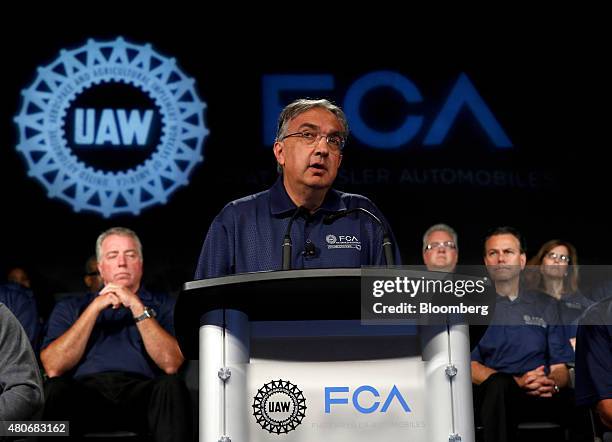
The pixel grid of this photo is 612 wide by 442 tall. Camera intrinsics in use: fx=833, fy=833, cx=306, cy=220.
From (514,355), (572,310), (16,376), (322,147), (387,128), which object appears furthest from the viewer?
(387,128)

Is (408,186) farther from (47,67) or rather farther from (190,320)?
(190,320)

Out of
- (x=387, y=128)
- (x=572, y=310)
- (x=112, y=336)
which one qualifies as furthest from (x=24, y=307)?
(x=387, y=128)

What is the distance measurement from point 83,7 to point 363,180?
2139 millimetres

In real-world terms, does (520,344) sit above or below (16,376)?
above

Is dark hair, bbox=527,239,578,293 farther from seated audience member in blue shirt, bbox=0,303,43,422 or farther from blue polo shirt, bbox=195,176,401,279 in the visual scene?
seated audience member in blue shirt, bbox=0,303,43,422

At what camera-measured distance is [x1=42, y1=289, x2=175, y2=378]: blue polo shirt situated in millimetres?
3287

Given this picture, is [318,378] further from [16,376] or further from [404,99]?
[404,99]

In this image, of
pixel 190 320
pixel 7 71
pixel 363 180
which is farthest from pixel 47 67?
pixel 190 320

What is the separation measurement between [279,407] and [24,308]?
8.59 ft

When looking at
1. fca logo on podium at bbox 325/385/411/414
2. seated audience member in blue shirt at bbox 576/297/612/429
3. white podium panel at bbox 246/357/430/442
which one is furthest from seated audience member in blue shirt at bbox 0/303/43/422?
seated audience member in blue shirt at bbox 576/297/612/429

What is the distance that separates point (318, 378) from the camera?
4.91 feet

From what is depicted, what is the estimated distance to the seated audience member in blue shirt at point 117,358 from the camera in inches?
117

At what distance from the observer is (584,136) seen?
18.4ft

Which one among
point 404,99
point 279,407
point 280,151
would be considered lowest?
point 279,407
